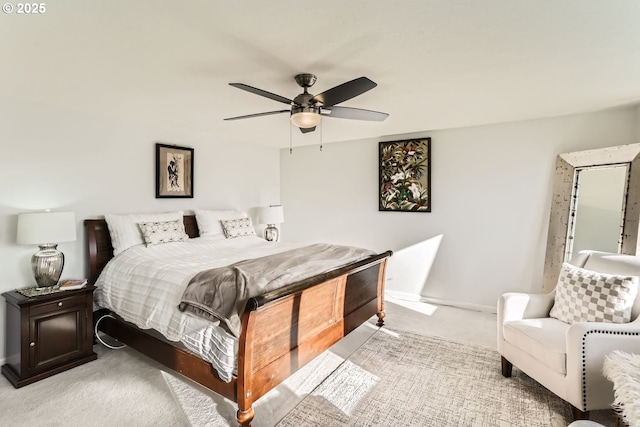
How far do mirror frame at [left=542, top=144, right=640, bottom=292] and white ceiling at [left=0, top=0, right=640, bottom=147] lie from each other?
1.65ft

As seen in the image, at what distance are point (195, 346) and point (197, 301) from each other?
0.97 ft

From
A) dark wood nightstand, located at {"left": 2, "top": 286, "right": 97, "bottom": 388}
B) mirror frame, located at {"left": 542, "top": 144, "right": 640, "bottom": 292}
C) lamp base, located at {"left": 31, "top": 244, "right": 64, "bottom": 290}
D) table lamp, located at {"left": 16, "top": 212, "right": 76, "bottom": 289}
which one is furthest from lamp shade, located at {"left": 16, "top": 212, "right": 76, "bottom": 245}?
mirror frame, located at {"left": 542, "top": 144, "right": 640, "bottom": 292}

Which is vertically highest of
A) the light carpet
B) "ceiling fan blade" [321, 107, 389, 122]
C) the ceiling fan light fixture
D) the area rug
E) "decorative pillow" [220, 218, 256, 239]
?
"ceiling fan blade" [321, 107, 389, 122]

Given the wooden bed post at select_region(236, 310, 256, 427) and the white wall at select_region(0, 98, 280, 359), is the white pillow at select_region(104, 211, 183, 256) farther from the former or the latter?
the wooden bed post at select_region(236, 310, 256, 427)

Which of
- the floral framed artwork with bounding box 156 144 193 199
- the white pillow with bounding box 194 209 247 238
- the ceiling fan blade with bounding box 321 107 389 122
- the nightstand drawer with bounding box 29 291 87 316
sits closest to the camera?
the ceiling fan blade with bounding box 321 107 389 122

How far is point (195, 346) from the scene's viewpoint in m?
2.21

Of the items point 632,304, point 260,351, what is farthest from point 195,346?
point 632,304

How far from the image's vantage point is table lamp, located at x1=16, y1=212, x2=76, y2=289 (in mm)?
2691

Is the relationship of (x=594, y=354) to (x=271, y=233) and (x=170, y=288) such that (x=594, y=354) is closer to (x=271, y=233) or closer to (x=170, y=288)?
(x=170, y=288)

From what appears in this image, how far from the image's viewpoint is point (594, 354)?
1.91 m

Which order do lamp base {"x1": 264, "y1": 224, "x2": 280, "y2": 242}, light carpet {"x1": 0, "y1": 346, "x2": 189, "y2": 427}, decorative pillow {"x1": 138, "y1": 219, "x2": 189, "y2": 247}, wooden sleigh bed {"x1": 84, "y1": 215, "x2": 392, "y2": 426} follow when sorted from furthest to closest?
lamp base {"x1": 264, "y1": 224, "x2": 280, "y2": 242} → decorative pillow {"x1": 138, "y1": 219, "x2": 189, "y2": 247} → light carpet {"x1": 0, "y1": 346, "x2": 189, "y2": 427} → wooden sleigh bed {"x1": 84, "y1": 215, "x2": 392, "y2": 426}

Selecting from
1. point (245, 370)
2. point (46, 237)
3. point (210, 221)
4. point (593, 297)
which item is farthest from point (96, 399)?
point (593, 297)

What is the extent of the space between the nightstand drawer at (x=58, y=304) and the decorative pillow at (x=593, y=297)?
12.8ft

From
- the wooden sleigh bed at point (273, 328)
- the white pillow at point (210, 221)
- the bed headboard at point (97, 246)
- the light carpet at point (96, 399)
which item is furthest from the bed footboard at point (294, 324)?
the bed headboard at point (97, 246)
